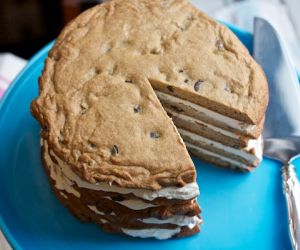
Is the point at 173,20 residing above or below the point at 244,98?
above

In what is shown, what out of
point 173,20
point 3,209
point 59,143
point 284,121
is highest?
point 173,20

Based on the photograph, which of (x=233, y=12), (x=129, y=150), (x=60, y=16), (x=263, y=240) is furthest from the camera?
(x=60, y=16)

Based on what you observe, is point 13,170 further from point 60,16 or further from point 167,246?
point 60,16

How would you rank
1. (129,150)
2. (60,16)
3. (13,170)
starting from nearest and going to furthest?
1. (129,150)
2. (13,170)
3. (60,16)

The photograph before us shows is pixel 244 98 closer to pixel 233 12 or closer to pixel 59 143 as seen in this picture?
pixel 59 143

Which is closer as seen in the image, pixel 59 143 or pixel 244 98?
pixel 59 143

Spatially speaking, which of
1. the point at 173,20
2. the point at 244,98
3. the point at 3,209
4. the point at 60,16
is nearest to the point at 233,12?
the point at 173,20
